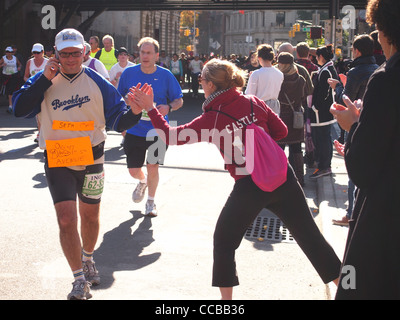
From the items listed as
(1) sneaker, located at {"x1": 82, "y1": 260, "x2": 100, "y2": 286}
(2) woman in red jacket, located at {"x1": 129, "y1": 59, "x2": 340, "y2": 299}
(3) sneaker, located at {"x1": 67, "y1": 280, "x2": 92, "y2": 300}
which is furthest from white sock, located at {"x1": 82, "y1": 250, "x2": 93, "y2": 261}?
(2) woman in red jacket, located at {"x1": 129, "y1": 59, "x2": 340, "y2": 299}

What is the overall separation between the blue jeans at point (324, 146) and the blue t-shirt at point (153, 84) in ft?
10.4

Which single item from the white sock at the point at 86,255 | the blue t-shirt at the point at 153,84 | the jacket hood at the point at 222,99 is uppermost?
the jacket hood at the point at 222,99

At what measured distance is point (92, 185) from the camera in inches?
191

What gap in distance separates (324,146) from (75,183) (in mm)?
5605

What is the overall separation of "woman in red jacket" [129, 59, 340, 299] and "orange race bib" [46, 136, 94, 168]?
Answer: 2.82 ft

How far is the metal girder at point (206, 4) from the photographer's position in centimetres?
3269

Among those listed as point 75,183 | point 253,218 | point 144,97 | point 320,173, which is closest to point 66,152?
point 75,183

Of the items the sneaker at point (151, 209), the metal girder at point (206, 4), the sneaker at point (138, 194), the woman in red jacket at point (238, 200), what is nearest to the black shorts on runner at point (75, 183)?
the woman in red jacket at point (238, 200)

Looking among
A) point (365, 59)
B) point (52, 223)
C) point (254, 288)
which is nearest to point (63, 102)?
point (254, 288)

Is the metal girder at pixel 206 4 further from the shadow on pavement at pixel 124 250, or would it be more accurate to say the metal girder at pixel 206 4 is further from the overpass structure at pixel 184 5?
the shadow on pavement at pixel 124 250

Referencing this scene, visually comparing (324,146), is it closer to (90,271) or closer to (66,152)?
(90,271)

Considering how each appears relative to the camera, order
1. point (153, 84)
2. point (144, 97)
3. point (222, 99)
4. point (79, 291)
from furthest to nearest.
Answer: point (153, 84), point (79, 291), point (144, 97), point (222, 99)

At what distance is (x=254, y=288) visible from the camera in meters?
4.93

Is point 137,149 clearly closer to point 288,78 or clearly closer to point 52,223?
point 52,223
